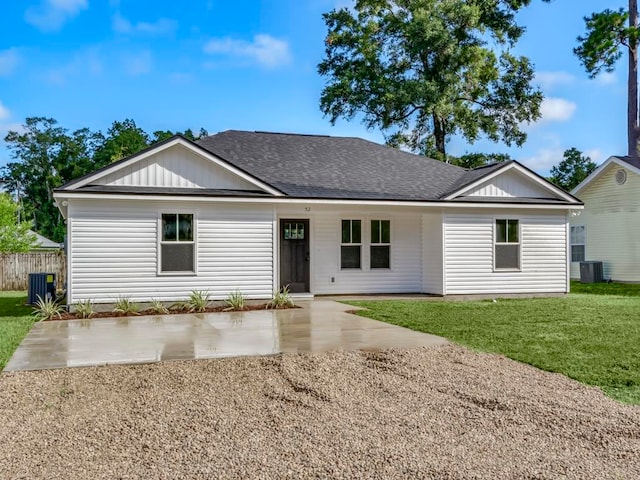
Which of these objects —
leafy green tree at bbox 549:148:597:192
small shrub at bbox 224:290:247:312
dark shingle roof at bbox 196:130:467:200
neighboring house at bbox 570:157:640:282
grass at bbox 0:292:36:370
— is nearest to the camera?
grass at bbox 0:292:36:370

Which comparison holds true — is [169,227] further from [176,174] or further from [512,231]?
[512,231]

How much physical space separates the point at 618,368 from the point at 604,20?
2580 cm

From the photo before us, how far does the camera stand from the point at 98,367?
668 centimetres

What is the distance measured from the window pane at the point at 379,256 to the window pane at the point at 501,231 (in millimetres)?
3104

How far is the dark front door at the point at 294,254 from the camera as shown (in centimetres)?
1545

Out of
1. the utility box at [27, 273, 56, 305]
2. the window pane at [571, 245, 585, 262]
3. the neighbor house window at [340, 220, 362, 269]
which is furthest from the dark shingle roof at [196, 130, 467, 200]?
the window pane at [571, 245, 585, 262]

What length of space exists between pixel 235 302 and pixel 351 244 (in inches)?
178

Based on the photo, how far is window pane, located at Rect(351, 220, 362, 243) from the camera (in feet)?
52.7

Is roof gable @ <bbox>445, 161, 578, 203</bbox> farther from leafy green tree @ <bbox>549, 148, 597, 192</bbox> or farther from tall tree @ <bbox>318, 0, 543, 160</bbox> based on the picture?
leafy green tree @ <bbox>549, 148, 597, 192</bbox>

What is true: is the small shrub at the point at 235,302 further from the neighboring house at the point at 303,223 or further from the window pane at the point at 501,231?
the window pane at the point at 501,231

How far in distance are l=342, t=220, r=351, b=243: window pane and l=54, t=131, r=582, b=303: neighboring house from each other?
4 centimetres

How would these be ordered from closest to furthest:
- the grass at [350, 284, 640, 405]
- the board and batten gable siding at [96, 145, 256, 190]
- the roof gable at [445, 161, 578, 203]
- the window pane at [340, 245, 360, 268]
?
the grass at [350, 284, 640, 405] → the board and batten gable siding at [96, 145, 256, 190] → the roof gable at [445, 161, 578, 203] → the window pane at [340, 245, 360, 268]

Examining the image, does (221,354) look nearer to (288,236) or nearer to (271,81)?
(288,236)

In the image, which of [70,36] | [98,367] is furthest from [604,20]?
[98,367]
